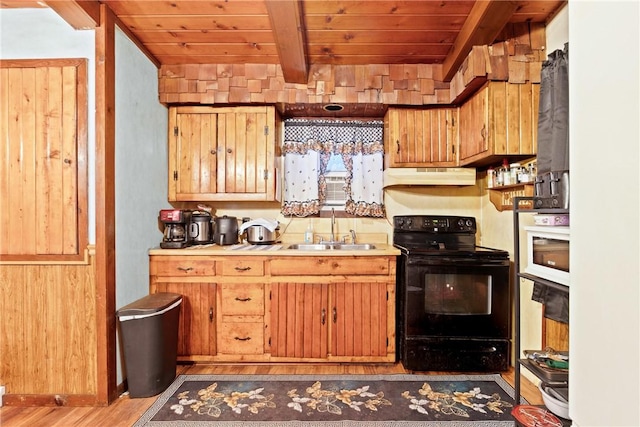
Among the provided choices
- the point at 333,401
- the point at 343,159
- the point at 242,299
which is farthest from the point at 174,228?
the point at 333,401

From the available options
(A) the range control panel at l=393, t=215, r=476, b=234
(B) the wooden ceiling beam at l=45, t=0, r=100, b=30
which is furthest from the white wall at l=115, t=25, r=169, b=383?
(A) the range control panel at l=393, t=215, r=476, b=234

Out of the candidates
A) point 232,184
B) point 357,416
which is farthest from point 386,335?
point 232,184

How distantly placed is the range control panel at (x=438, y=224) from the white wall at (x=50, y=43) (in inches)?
93.4

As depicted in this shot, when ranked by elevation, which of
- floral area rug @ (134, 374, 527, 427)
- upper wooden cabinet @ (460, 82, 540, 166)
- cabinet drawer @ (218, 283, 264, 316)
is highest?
upper wooden cabinet @ (460, 82, 540, 166)

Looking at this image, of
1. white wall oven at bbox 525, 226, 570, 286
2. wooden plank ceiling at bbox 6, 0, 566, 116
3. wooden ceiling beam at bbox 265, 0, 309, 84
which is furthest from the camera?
wooden plank ceiling at bbox 6, 0, 566, 116

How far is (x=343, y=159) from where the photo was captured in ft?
10.1

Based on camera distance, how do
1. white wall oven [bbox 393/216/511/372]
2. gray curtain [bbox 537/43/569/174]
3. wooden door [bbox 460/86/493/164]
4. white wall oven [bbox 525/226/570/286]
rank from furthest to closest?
white wall oven [bbox 393/216/511/372] → wooden door [bbox 460/86/493/164] → gray curtain [bbox 537/43/569/174] → white wall oven [bbox 525/226/570/286]

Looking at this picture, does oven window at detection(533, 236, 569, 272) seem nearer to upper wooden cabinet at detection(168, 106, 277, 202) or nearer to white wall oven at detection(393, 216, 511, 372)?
white wall oven at detection(393, 216, 511, 372)

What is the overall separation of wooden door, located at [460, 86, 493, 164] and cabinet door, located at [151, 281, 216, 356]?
7.54ft

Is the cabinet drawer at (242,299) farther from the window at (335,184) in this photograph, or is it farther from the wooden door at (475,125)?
the wooden door at (475,125)

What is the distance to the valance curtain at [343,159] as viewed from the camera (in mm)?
3021

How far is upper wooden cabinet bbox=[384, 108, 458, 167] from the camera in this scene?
107 inches

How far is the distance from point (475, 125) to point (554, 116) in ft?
2.64

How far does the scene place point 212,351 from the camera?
2.46 m
